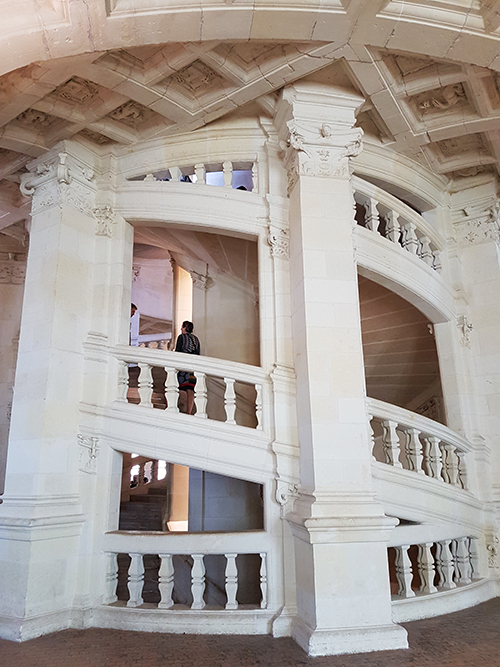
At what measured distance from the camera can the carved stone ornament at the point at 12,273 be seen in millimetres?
8586

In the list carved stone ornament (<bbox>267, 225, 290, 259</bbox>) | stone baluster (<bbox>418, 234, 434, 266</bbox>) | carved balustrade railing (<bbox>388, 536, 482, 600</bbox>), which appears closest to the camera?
carved balustrade railing (<bbox>388, 536, 482, 600</bbox>)

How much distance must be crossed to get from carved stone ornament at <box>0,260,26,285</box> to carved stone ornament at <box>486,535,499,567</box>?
7.76 metres

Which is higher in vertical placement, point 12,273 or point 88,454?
point 12,273

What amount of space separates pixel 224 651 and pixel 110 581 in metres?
1.31

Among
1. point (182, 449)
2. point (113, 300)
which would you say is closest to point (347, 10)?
point (113, 300)

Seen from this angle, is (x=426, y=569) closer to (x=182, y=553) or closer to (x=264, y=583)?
(x=264, y=583)

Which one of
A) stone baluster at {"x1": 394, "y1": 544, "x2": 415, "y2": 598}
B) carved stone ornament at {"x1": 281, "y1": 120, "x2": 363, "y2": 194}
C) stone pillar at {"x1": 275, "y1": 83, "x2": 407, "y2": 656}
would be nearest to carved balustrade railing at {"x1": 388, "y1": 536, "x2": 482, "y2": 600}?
stone baluster at {"x1": 394, "y1": 544, "x2": 415, "y2": 598}

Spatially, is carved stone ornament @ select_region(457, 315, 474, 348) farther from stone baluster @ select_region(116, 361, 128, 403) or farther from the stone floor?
stone baluster @ select_region(116, 361, 128, 403)

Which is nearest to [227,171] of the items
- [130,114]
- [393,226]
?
[130,114]

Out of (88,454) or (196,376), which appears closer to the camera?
(88,454)

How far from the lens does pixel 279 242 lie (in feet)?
16.6

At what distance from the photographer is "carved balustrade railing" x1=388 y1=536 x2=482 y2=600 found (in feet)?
15.0

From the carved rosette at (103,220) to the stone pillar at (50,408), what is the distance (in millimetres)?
71

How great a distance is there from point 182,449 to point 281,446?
0.89 meters
